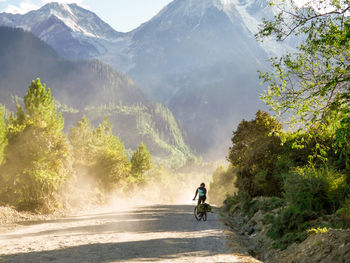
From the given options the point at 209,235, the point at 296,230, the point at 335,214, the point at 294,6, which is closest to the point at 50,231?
the point at 209,235

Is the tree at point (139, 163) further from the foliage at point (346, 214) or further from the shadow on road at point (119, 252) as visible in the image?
the foliage at point (346, 214)

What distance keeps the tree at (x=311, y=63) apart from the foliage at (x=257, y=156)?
12.5 metres

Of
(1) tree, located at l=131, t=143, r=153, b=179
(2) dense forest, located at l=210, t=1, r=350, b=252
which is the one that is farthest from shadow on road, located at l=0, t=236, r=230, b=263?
(1) tree, located at l=131, t=143, r=153, b=179

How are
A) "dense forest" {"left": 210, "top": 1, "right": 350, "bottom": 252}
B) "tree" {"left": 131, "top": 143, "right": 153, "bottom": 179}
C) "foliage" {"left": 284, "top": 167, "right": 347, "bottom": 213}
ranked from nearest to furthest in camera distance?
"dense forest" {"left": 210, "top": 1, "right": 350, "bottom": 252} < "foliage" {"left": 284, "top": 167, "right": 347, "bottom": 213} < "tree" {"left": 131, "top": 143, "right": 153, "bottom": 179}

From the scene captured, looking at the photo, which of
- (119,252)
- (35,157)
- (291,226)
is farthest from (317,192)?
(35,157)

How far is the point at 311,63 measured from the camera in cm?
962

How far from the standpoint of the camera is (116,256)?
9281 millimetres

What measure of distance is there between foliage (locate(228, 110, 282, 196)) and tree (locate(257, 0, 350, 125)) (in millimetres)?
12489

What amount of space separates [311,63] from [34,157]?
18868 millimetres

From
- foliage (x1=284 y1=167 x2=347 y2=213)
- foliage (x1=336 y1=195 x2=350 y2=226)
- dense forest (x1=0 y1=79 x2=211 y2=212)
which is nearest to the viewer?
foliage (x1=336 y1=195 x2=350 y2=226)

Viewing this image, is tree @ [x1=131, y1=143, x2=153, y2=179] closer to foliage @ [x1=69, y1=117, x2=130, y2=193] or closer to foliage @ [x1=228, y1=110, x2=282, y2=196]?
foliage @ [x1=69, y1=117, x2=130, y2=193]

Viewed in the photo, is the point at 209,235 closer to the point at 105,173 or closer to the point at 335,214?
the point at 335,214

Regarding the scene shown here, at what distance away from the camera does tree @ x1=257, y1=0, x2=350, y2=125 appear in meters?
8.23

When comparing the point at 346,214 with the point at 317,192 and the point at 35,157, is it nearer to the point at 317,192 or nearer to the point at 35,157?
the point at 317,192
